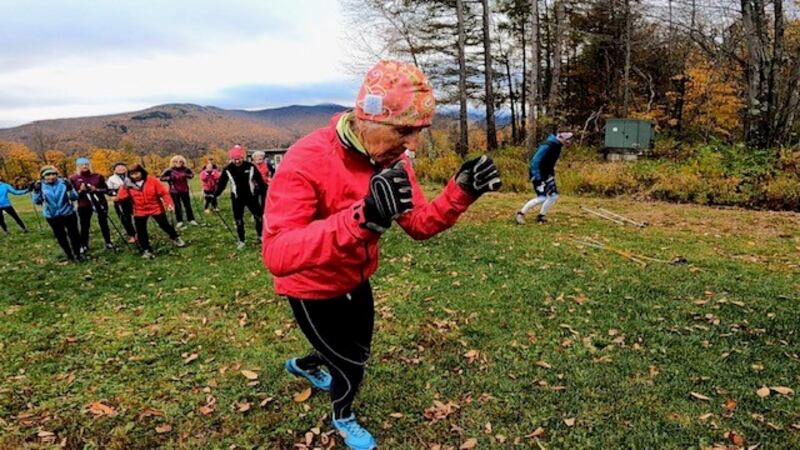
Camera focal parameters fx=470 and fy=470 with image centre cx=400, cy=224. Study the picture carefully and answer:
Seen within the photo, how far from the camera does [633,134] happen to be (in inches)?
808

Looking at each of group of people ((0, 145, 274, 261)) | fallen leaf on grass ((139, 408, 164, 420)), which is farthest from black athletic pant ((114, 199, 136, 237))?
fallen leaf on grass ((139, 408, 164, 420))

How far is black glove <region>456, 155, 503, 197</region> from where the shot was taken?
223 cm

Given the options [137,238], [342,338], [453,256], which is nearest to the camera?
[342,338]

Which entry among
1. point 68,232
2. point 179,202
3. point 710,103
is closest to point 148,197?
point 68,232

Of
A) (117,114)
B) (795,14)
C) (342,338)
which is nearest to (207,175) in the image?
(342,338)

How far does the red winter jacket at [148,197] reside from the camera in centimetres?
950

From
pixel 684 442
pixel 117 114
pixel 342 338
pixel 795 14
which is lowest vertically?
pixel 684 442

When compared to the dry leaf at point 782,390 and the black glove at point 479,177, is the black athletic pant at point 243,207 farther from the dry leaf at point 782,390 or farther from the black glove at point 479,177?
the dry leaf at point 782,390

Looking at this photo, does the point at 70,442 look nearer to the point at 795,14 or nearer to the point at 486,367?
the point at 486,367

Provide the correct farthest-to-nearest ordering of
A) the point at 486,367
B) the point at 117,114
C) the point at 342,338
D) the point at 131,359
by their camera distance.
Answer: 1. the point at 117,114
2. the point at 131,359
3. the point at 486,367
4. the point at 342,338

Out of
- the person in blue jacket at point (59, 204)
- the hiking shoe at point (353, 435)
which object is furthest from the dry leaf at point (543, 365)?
the person in blue jacket at point (59, 204)

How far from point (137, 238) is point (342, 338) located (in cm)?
910

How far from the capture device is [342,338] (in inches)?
113

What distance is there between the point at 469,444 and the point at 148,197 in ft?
28.1
